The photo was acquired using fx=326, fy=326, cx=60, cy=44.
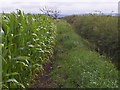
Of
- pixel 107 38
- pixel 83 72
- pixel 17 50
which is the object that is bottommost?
pixel 83 72

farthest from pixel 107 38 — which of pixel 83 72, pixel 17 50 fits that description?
pixel 17 50

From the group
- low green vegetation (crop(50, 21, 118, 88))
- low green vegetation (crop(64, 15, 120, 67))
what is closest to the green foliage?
low green vegetation (crop(50, 21, 118, 88))

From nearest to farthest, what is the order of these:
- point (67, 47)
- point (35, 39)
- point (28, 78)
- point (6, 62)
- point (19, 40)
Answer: point (6, 62) < point (19, 40) < point (28, 78) < point (35, 39) < point (67, 47)

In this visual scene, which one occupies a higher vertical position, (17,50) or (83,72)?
(17,50)

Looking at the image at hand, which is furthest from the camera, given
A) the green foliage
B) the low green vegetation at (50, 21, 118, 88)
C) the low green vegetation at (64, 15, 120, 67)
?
the low green vegetation at (64, 15, 120, 67)

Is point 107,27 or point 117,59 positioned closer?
point 117,59

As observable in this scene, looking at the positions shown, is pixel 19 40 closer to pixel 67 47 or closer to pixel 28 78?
pixel 28 78

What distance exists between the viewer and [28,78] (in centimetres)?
600

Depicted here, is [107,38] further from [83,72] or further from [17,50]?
[17,50]

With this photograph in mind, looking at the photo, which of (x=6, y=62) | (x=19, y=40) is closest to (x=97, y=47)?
(x=19, y=40)

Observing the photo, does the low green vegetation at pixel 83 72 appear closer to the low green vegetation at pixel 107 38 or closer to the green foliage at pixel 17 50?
the low green vegetation at pixel 107 38

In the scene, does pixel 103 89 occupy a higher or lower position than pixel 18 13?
lower

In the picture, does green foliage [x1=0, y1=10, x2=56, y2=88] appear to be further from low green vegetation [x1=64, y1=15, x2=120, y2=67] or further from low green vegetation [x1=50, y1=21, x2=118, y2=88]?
low green vegetation [x1=64, y1=15, x2=120, y2=67]

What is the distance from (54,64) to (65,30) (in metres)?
9.41
